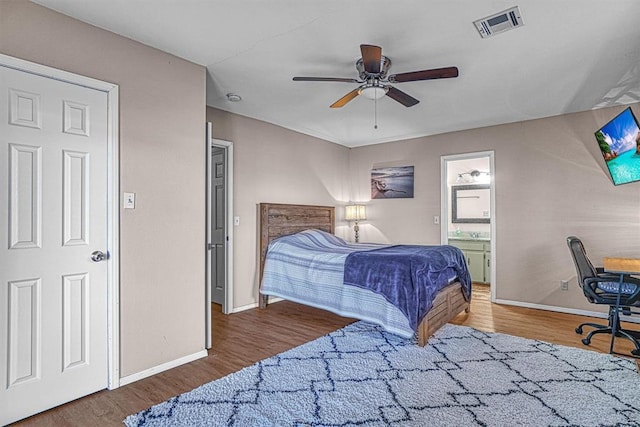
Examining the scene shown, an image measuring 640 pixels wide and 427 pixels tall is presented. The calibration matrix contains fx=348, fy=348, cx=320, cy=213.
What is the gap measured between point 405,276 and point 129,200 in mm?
2336

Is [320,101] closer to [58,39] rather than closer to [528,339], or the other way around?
[58,39]

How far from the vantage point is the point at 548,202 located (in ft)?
14.6

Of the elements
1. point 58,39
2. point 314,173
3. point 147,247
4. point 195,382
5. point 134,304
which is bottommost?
point 195,382

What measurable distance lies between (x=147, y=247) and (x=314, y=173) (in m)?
3.34

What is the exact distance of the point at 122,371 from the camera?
2438mm

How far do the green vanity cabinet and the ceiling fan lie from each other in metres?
3.72

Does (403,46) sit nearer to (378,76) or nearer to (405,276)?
(378,76)

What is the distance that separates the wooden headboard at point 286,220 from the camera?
4.61 meters

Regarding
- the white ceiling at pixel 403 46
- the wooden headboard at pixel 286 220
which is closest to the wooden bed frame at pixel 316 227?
the wooden headboard at pixel 286 220

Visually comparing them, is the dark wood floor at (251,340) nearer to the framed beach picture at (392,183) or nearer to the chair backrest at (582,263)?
the chair backrest at (582,263)

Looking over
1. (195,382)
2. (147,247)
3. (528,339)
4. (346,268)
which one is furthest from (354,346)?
(147,247)

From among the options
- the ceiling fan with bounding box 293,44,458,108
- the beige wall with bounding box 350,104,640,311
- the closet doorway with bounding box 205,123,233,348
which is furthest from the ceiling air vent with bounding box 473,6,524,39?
the closet doorway with bounding box 205,123,233,348

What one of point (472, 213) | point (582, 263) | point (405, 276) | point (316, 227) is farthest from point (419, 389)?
point (472, 213)

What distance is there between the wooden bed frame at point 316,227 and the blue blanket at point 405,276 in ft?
0.49
